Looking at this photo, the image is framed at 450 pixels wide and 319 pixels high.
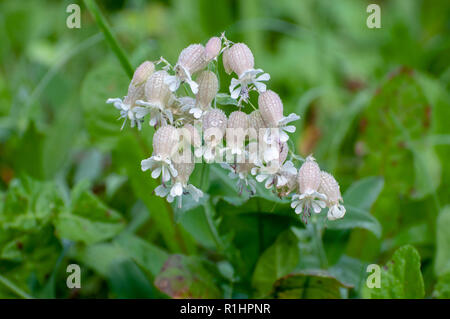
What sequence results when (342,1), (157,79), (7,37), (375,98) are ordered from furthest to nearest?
1. (342,1)
2. (7,37)
3. (375,98)
4. (157,79)

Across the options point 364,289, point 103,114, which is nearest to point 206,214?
point 364,289

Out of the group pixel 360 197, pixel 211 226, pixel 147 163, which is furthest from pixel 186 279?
pixel 360 197

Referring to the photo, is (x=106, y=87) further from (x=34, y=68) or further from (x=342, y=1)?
(x=342, y=1)

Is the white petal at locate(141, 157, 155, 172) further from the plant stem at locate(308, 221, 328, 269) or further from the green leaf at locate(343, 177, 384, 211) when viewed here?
the green leaf at locate(343, 177, 384, 211)

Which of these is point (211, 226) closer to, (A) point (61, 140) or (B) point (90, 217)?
(B) point (90, 217)

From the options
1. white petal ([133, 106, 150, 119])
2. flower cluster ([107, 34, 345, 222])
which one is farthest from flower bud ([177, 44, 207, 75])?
white petal ([133, 106, 150, 119])
